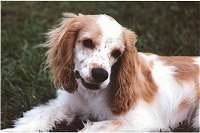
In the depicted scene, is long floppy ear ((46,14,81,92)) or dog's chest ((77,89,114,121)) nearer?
long floppy ear ((46,14,81,92))

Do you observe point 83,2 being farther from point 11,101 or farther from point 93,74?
point 93,74

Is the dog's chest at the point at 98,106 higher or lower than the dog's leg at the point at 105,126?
higher

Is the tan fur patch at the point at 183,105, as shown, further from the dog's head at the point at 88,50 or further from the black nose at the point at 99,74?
the black nose at the point at 99,74

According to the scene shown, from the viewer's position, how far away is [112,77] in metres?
6.97

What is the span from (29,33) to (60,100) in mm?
2608

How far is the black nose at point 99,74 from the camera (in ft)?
20.9

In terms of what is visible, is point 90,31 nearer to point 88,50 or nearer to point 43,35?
point 88,50

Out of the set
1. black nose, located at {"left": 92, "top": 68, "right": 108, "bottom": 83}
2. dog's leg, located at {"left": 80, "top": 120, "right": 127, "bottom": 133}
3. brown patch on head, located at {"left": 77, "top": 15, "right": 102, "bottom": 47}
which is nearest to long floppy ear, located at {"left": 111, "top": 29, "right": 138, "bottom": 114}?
dog's leg, located at {"left": 80, "top": 120, "right": 127, "bottom": 133}

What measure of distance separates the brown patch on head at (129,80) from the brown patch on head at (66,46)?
37 cm

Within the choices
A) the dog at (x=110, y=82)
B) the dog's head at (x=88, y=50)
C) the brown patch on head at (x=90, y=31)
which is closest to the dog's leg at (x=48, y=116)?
the dog at (x=110, y=82)

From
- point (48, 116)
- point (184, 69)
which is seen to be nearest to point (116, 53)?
point (184, 69)

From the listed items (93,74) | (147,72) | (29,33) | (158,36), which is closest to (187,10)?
(158,36)

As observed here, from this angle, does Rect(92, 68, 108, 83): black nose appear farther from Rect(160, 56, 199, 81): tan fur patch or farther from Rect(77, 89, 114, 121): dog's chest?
Rect(160, 56, 199, 81): tan fur patch

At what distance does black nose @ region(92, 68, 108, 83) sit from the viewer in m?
6.36
